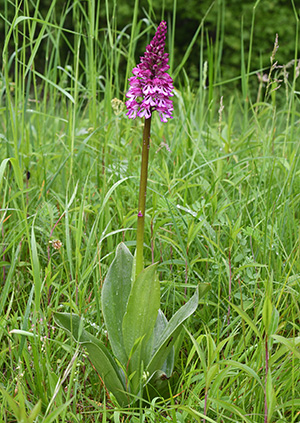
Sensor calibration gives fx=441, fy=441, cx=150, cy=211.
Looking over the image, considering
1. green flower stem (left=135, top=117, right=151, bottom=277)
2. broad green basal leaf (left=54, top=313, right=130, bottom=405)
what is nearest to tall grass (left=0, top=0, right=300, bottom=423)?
broad green basal leaf (left=54, top=313, right=130, bottom=405)

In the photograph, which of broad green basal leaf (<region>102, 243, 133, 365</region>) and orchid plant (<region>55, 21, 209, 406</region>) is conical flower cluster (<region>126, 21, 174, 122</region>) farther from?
broad green basal leaf (<region>102, 243, 133, 365</region>)

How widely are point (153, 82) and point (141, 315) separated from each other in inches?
24.8

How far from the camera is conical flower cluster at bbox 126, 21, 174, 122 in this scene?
1.16m

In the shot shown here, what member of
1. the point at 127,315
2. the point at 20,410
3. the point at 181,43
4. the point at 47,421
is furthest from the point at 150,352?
the point at 181,43

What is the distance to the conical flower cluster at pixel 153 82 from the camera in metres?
1.16

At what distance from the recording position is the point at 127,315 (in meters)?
1.21

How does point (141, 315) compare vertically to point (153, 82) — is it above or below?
below

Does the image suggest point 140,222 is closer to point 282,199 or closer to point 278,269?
point 278,269

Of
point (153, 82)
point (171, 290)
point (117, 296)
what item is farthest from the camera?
point (171, 290)

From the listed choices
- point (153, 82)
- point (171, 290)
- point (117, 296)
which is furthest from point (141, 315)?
point (153, 82)

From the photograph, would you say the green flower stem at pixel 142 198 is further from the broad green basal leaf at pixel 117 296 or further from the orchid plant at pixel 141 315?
the broad green basal leaf at pixel 117 296

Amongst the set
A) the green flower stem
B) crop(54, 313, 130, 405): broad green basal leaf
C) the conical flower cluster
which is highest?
the conical flower cluster

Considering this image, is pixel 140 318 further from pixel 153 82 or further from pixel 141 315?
pixel 153 82

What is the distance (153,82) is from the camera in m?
1.17
